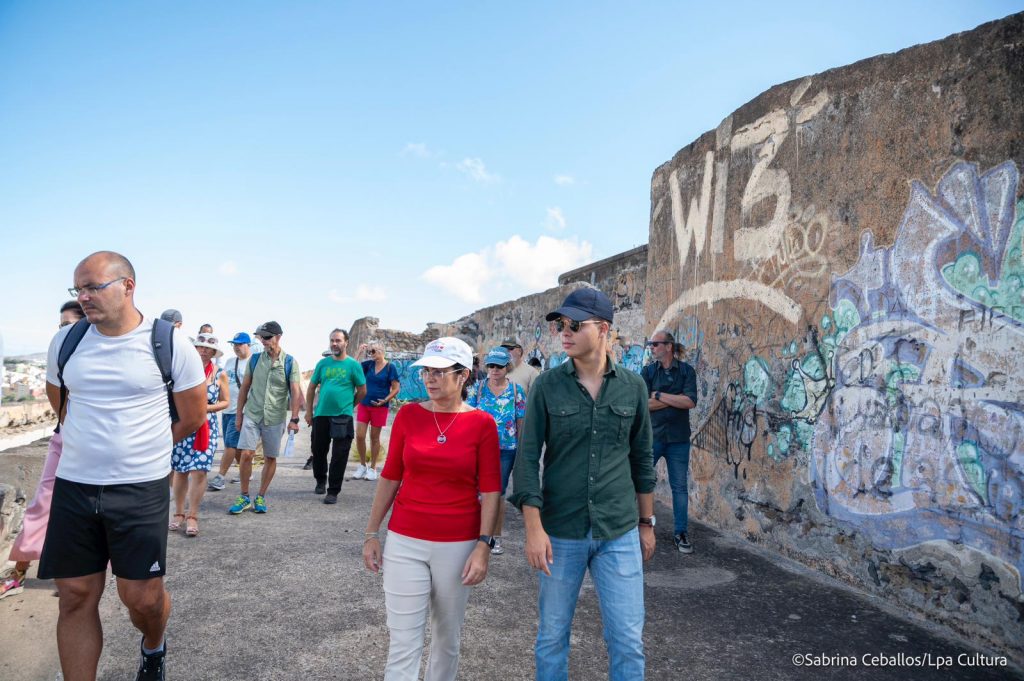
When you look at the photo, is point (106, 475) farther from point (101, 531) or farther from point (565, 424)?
point (565, 424)

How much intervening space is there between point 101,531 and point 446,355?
1.73 m

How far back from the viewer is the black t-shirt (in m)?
5.84

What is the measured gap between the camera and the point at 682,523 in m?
5.78

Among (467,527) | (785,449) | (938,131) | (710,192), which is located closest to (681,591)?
(785,449)

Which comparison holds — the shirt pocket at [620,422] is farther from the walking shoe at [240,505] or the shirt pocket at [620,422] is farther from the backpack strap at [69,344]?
the walking shoe at [240,505]

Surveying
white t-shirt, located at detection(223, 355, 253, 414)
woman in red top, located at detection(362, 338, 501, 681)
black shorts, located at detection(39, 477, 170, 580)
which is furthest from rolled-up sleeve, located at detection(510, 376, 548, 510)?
white t-shirt, located at detection(223, 355, 253, 414)

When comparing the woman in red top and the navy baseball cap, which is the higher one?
the navy baseball cap

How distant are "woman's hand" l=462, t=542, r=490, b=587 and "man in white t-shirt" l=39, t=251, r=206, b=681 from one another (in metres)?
1.48

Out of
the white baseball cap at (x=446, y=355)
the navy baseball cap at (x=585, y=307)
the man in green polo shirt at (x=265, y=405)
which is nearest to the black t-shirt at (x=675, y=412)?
the navy baseball cap at (x=585, y=307)

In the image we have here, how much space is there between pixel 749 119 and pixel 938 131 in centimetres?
232

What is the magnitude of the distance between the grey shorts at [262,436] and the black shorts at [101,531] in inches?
146

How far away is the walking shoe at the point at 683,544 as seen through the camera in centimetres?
568

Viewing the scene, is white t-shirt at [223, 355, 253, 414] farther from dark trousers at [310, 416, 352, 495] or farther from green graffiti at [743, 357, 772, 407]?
green graffiti at [743, 357, 772, 407]

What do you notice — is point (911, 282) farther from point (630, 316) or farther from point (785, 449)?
point (630, 316)
